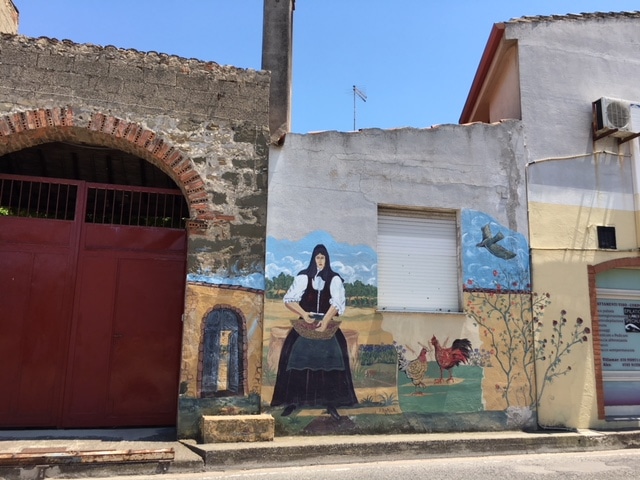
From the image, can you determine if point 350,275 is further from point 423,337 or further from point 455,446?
point 455,446

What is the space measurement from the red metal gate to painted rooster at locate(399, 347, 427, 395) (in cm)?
295

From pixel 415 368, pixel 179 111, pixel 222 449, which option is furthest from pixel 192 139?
pixel 415 368

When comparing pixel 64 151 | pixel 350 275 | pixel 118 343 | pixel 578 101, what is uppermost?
pixel 578 101

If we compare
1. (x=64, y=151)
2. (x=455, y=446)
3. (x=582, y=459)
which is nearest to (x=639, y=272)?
(x=582, y=459)

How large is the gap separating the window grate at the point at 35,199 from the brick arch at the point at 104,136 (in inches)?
32.1

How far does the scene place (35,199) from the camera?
8.35 meters

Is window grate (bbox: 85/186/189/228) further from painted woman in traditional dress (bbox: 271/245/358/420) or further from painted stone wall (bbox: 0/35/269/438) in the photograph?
painted woman in traditional dress (bbox: 271/245/358/420)

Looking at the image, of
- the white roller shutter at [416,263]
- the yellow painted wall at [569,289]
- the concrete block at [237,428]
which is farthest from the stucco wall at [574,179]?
the concrete block at [237,428]

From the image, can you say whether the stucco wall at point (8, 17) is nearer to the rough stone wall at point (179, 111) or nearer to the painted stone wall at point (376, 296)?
the rough stone wall at point (179, 111)

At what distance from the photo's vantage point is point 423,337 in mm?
7738

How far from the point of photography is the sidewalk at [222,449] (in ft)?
18.9

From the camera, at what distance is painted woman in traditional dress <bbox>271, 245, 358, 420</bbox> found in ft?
23.6

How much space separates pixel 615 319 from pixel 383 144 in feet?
14.4

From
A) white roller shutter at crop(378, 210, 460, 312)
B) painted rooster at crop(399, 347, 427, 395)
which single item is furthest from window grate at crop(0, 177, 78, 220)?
painted rooster at crop(399, 347, 427, 395)
